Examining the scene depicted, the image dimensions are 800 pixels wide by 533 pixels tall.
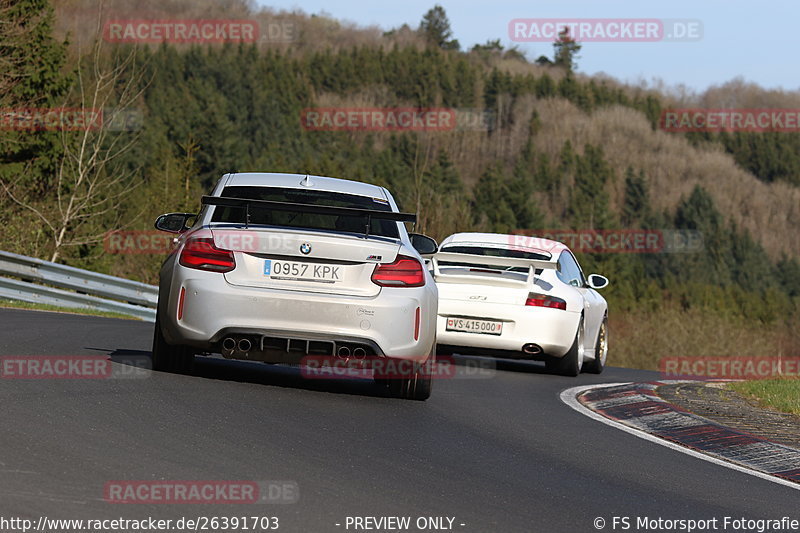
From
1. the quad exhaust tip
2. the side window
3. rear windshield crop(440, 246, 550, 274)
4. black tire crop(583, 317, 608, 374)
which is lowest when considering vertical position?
black tire crop(583, 317, 608, 374)

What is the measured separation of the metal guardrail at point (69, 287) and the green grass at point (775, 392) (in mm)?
11971

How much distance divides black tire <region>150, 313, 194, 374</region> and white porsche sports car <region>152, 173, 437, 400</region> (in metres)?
0.24

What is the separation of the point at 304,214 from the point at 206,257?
1106 millimetres

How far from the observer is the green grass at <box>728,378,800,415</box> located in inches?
407

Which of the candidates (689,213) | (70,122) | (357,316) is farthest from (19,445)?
(689,213)

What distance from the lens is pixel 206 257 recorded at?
847 centimetres

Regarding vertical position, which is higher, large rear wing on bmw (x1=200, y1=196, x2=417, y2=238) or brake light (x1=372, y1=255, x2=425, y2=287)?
large rear wing on bmw (x1=200, y1=196, x2=417, y2=238)

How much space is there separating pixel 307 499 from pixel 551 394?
642 centimetres

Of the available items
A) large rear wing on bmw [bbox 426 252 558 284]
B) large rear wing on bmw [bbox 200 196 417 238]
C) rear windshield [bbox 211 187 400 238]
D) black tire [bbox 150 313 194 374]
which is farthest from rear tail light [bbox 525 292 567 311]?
black tire [bbox 150 313 194 374]

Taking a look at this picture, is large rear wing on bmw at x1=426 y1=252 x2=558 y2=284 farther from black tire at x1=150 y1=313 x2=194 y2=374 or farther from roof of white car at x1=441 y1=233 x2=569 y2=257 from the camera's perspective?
black tire at x1=150 y1=313 x2=194 y2=374

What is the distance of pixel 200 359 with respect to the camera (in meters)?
10.9

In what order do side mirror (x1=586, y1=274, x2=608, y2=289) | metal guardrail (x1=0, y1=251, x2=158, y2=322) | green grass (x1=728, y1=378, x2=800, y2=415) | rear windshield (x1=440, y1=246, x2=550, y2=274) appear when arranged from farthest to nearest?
metal guardrail (x1=0, y1=251, x2=158, y2=322), side mirror (x1=586, y1=274, x2=608, y2=289), rear windshield (x1=440, y1=246, x2=550, y2=274), green grass (x1=728, y1=378, x2=800, y2=415)

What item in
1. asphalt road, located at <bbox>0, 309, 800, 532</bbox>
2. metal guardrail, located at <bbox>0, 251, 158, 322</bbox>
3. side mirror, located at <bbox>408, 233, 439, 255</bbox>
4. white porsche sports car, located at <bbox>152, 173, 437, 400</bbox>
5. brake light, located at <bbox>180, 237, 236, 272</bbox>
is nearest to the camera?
asphalt road, located at <bbox>0, 309, 800, 532</bbox>

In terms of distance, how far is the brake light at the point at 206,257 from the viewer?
843 cm
